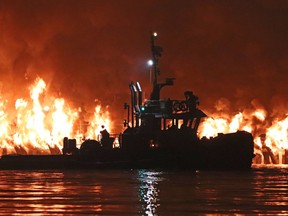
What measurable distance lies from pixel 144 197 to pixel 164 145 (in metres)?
33.0

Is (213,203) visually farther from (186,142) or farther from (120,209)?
(186,142)

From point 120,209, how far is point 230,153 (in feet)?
129

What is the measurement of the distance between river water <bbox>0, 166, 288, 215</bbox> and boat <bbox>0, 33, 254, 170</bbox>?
15.9 m

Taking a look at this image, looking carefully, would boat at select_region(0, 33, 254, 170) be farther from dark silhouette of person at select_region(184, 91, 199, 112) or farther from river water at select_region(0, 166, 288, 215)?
river water at select_region(0, 166, 288, 215)

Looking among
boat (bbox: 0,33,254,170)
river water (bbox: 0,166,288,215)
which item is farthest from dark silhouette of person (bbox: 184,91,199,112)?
river water (bbox: 0,166,288,215)

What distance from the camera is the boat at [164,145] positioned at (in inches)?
2889

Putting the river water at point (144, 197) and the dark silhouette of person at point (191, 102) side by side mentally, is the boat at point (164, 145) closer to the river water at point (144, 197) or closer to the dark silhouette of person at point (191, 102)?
the dark silhouette of person at point (191, 102)

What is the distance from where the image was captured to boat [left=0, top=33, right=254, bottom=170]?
241ft

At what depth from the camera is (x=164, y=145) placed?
74.1m

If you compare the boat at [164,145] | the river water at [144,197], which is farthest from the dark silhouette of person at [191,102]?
the river water at [144,197]

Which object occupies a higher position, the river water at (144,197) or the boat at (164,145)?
the boat at (164,145)

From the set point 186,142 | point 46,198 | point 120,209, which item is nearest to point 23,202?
point 46,198

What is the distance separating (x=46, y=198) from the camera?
40.4 m

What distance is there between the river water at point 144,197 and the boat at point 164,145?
627 inches
